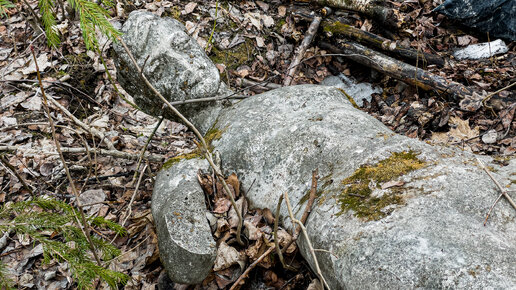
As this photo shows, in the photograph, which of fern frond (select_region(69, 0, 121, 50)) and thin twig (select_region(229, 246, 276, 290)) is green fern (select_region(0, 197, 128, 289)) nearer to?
thin twig (select_region(229, 246, 276, 290))

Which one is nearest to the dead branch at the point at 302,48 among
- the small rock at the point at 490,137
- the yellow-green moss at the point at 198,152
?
the yellow-green moss at the point at 198,152

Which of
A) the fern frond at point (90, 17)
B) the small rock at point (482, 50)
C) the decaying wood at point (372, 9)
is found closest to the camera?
the fern frond at point (90, 17)

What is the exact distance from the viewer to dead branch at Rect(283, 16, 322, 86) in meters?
5.29

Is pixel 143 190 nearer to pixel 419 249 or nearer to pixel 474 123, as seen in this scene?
pixel 419 249

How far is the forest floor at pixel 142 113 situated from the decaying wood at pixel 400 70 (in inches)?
5.5

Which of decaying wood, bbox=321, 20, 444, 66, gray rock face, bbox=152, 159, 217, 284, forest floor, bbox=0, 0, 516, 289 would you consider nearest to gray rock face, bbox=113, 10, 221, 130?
forest floor, bbox=0, 0, 516, 289

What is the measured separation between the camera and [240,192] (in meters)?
2.81

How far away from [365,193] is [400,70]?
3539mm

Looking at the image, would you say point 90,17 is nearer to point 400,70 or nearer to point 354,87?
point 400,70

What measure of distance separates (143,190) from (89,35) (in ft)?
6.62

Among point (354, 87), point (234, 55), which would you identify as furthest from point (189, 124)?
point (354, 87)

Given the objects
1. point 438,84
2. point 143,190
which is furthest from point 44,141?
point 438,84

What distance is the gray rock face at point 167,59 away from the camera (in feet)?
10.5

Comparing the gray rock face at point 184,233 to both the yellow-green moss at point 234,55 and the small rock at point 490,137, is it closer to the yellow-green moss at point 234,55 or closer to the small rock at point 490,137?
the yellow-green moss at point 234,55
